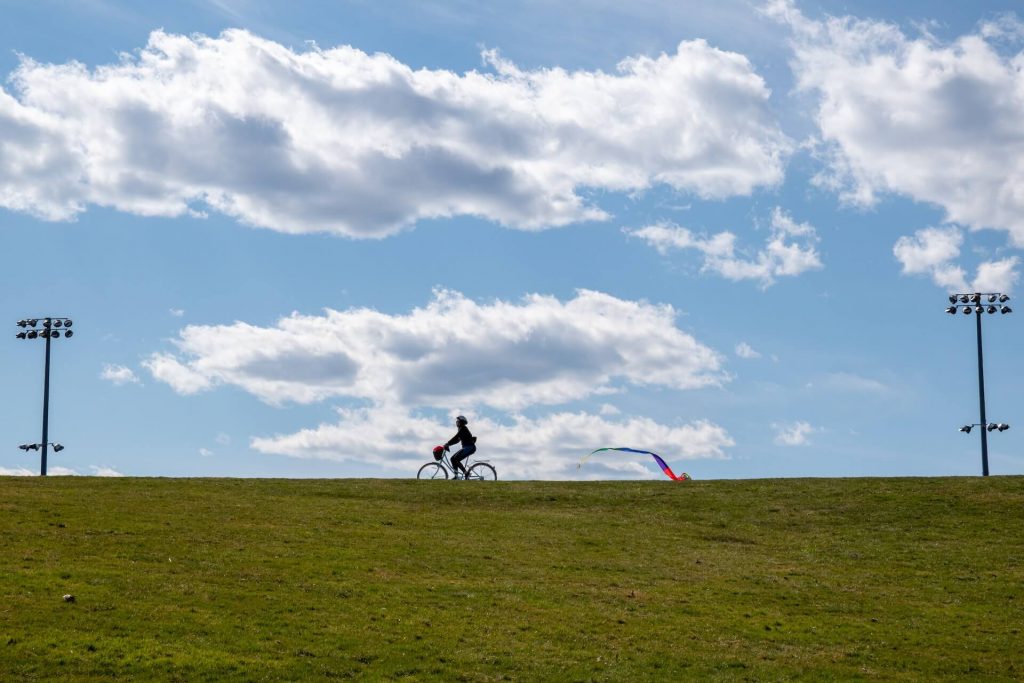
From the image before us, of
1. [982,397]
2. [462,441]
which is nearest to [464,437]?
[462,441]

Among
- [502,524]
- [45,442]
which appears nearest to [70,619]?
[502,524]

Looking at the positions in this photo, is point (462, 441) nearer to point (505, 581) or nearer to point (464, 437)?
point (464, 437)

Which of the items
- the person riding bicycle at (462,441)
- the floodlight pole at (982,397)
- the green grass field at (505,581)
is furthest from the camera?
the floodlight pole at (982,397)

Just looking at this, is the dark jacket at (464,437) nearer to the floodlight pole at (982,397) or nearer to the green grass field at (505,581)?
the green grass field at (505,581)

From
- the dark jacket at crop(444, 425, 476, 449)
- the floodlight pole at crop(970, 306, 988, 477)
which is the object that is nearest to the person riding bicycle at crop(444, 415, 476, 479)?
the dark jacket at crop(444, 425, 476, 449)

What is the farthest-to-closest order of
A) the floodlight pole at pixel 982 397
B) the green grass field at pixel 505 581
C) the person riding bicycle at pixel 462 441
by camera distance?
the floodlight pole at pixel 982 397 < the person riding bicycle at pixel 462 441 < the green grass field at pixel 505 581

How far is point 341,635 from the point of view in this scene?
999 inches

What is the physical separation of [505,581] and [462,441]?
16161 mm

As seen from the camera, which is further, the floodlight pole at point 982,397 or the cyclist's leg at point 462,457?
the floodlight pole at point 982,397

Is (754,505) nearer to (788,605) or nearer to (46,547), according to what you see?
(788,605)

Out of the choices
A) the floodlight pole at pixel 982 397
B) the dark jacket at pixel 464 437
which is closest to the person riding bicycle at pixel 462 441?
the dark jacket at pixel 464 437

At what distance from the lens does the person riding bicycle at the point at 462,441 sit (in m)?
46.6

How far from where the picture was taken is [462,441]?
46812mm

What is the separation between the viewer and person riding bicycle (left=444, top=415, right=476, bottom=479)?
153 feet
